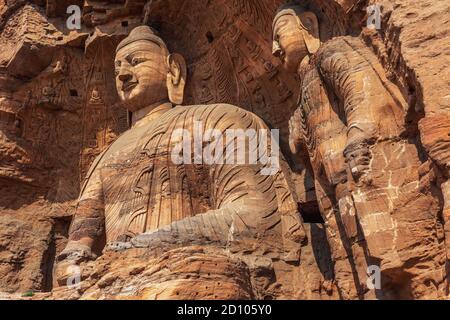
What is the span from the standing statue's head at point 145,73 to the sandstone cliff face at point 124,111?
0.35m

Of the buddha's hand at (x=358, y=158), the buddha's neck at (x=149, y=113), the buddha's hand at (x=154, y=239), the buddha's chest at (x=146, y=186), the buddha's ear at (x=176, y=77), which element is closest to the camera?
the buddha's hand at (x=358, y=158)

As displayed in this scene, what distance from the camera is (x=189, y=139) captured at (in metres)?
6.73

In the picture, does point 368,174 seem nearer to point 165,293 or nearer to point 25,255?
point 165,293

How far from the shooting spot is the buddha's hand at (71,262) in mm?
6344

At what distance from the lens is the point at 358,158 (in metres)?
5.20

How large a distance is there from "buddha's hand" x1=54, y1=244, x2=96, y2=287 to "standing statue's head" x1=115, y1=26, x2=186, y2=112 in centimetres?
153

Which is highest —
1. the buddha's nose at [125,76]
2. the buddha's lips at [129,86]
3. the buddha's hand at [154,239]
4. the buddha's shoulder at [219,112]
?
the buddha's nose at [125,76]

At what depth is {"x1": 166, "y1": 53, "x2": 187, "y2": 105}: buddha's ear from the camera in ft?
25.2

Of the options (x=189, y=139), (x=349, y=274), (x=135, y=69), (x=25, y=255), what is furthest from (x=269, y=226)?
(x=25, y=255)

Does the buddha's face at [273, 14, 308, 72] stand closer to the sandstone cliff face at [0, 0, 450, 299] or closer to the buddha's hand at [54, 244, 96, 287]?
the sandstone cliff face at [0, 0, 450, 299]

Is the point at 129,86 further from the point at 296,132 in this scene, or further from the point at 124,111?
the point at 296,132

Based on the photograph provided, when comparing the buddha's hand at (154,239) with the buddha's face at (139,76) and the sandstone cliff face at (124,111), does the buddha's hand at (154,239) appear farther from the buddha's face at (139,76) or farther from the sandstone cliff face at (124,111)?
the buddha's face at (139,76)

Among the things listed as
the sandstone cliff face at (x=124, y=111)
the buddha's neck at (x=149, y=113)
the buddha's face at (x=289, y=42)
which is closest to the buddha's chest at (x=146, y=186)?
the buddha's neck at (x=149, y=113)

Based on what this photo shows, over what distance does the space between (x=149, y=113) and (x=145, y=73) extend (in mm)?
367
